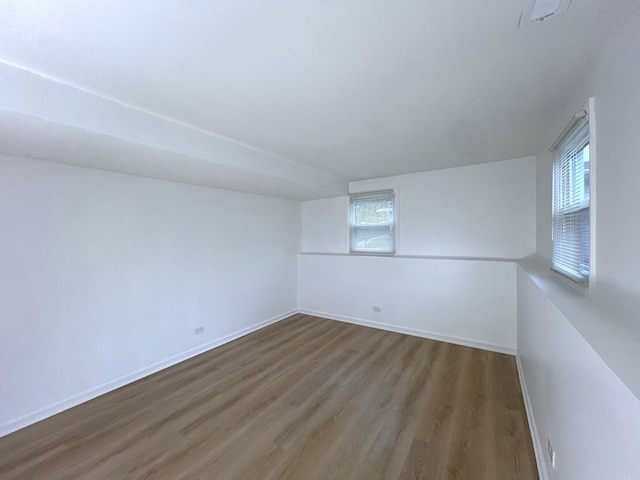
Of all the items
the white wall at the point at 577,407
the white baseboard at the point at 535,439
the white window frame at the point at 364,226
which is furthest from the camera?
the white window frame at the point at 364,226

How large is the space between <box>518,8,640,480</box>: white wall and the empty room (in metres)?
0.01

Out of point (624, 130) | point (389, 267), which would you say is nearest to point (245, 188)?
point (389, 267)

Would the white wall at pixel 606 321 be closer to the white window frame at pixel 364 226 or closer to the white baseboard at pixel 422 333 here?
the white baseboard at pixel 422 333

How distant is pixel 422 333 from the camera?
375 cm

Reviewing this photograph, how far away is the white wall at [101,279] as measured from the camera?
206 centimetres

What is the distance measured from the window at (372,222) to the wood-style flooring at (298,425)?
6.14 ft

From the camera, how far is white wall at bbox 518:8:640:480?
0.70 m

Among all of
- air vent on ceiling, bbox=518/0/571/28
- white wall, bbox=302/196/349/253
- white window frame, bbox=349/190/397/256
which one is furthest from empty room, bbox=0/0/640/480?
white wall, bbox=302/196/349/253

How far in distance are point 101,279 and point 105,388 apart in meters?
1.07

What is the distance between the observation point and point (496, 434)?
1.89 metres

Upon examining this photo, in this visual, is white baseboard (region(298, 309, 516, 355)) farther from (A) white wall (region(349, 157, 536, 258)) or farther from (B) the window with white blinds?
(B) the window with white blinds

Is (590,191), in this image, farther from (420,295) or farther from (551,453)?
(420,295)

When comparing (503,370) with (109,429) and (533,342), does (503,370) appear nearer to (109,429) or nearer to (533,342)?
(533,342)

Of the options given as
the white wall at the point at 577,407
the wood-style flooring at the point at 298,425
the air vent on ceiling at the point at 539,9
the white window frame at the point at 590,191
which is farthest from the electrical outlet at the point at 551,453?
the air vent on ceiling at the point at 539,9
